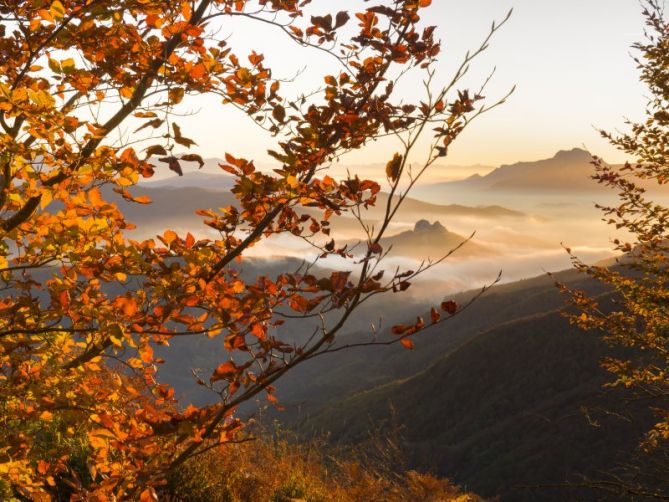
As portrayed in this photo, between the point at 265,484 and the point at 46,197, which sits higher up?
the point at 46,197

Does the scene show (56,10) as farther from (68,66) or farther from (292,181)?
(292,181)

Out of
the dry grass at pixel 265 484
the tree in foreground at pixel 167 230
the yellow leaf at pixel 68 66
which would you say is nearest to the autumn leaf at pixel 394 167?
the tree in foreground at pixel 167 230

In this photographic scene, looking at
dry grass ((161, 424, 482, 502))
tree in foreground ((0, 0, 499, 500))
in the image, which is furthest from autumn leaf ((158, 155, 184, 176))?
dry grass ((161, 424, 482, 502))

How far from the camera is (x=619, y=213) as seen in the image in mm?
8516

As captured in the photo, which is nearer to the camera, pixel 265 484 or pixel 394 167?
pixel 394 167

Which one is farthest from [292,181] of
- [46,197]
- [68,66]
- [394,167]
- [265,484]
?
[265,484]

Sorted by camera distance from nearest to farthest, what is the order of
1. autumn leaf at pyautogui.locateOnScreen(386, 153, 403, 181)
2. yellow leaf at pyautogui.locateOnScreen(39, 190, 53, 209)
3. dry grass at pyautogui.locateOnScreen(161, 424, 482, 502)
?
1. autumn leaf at pyautogui.locateOnScreen(386, 153, 403, 181)
2. yellow leaf at pyautogui.locateOnScreen(39, 190, 53, 209)
3. dry grass at pyautogui.locateOnScreen(161, 424, 482, 502)

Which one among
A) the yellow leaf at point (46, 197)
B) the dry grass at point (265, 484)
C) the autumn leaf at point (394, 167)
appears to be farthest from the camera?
the dry grass at point (265, 484)

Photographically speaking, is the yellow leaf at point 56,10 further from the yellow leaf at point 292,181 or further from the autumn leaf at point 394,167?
the autumn leaf at point 394,167

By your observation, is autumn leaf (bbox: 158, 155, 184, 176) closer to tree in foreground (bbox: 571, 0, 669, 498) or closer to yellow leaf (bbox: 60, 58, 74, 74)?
yellow leaf (bbox: 60, 58, 74, 74)

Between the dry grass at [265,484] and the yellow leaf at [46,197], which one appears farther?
the dry grass at [265,484]

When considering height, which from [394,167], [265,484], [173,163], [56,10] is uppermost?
[56,10]

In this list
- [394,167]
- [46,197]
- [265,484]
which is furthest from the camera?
[265,484]

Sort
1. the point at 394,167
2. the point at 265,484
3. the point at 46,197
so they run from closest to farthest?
the point at 394,167
the point at 46,197
the point at 265,484
